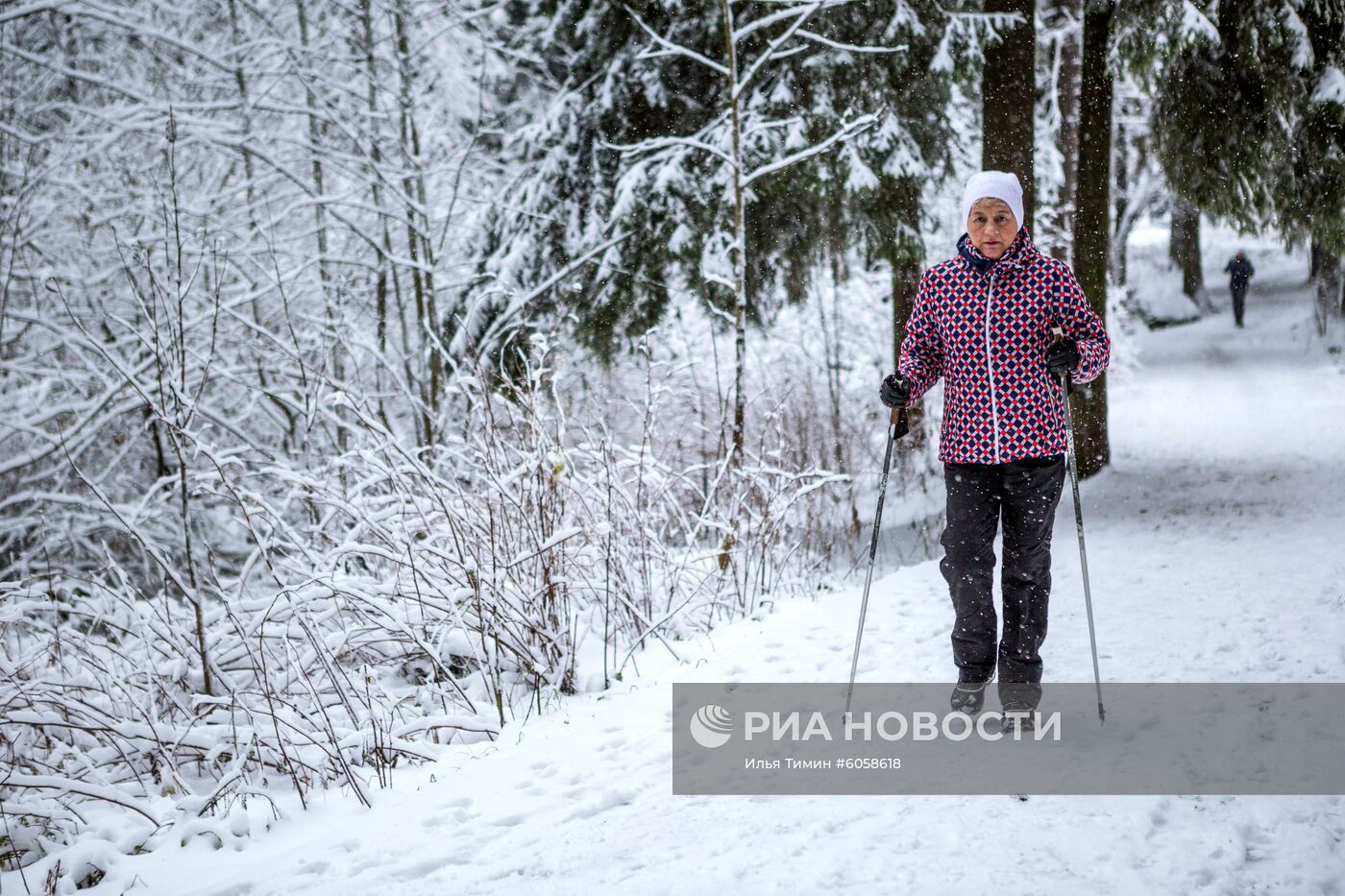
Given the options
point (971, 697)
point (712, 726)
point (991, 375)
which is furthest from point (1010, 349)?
point (712, 726)

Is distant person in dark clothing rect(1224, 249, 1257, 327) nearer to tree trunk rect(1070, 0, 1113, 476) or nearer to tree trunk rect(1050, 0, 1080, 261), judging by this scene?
tree trunk rect(1050, 0, 1080, 261)

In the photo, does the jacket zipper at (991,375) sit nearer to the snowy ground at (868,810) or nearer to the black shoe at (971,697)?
the black shoe at (971,697)

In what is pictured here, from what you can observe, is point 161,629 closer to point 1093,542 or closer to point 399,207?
point 1093,542

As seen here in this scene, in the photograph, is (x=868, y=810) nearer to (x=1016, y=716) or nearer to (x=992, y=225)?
(x=1016, y=716)

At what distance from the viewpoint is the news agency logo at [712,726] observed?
3.20m

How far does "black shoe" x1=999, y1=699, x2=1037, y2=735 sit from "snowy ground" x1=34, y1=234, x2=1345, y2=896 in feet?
1.41

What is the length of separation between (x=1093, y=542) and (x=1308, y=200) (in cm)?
344

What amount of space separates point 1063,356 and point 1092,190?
5.90m

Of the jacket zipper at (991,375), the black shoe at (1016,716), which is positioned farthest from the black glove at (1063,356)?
the black shoe at (1016,716)

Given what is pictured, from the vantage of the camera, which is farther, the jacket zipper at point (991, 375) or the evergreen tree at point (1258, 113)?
the evergreen tree at point (1258, 113)

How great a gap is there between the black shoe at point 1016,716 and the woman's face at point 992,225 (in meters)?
1.52

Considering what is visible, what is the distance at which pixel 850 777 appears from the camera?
280 cm

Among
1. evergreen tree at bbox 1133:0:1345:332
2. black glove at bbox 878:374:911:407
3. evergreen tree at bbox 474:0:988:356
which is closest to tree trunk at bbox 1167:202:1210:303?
evergreen tree at bbox 474:0:988:356

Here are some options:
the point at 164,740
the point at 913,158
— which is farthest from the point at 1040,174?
the point at 164,740
